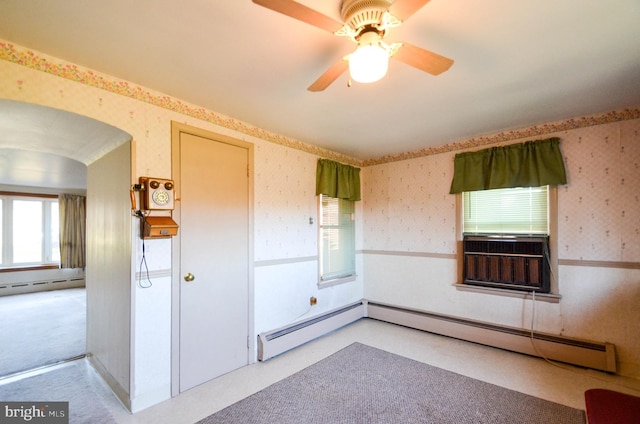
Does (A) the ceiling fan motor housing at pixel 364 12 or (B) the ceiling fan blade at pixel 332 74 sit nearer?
(A) the ceiling fan motor housing at pixel 364 12

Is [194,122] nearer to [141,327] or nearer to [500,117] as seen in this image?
[141,327]

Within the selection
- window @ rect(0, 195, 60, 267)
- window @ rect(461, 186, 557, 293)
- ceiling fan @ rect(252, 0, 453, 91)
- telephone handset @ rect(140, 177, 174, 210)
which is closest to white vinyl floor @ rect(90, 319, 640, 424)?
window @ rect(461, 186, 557, 293)

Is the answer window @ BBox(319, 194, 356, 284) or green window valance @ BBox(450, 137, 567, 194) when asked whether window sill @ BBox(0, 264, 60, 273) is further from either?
green window valance @ BBox(450, 137, 567, 194)

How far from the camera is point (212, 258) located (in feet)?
8.91

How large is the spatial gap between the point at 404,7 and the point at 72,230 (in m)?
8.53

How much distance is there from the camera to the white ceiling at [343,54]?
4.82ft

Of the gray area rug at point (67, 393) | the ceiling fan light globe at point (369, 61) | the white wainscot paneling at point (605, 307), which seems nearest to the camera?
the ceiling fan light globe at point (369, 61)

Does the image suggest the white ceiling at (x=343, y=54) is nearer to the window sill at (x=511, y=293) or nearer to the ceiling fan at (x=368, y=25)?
the ceiling fan at (x=368, y=25)

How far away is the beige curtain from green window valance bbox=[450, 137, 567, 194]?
8.16m

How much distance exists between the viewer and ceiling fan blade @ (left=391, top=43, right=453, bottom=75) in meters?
1.42

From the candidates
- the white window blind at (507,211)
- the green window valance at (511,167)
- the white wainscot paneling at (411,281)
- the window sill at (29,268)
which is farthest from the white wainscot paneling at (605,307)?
the window sill at (29,268)

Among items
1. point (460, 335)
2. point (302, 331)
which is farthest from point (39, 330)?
point (460, 335)

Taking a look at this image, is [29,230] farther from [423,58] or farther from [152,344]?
[423,58]

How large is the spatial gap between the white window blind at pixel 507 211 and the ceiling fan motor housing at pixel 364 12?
112 inches
